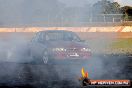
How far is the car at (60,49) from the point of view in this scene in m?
15.3

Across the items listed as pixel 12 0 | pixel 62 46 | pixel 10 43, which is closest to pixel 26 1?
pixel 12 0

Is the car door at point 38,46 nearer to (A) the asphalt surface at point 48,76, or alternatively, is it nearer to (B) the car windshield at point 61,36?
(B) the car windshield at point 61,36

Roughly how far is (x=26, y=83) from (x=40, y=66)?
4.46 m

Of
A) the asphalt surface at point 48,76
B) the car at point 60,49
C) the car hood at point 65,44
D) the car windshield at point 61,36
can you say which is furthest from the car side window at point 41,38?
the asphalt surface at point 48,76

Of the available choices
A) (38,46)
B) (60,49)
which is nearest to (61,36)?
(38,46)

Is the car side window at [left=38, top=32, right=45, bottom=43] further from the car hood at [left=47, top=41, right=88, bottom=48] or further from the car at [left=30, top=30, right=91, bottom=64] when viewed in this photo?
the car hood at [left=47, top=41, right=88, bottom=48]

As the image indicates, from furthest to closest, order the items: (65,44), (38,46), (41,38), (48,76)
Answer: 1. (41,38)
2. (38,46)
3. (65,44)
4. (48,76)

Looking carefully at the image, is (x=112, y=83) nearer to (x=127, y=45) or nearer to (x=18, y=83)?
(x=18, y=83)

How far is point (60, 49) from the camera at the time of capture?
50.2 feet

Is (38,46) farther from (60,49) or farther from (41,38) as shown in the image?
(60,49)

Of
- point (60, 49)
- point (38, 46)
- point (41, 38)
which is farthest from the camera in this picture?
point (41, 38)

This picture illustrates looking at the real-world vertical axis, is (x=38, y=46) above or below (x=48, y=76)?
above

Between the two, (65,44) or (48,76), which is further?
(65,44)

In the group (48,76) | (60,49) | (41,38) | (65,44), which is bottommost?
(48,76)
